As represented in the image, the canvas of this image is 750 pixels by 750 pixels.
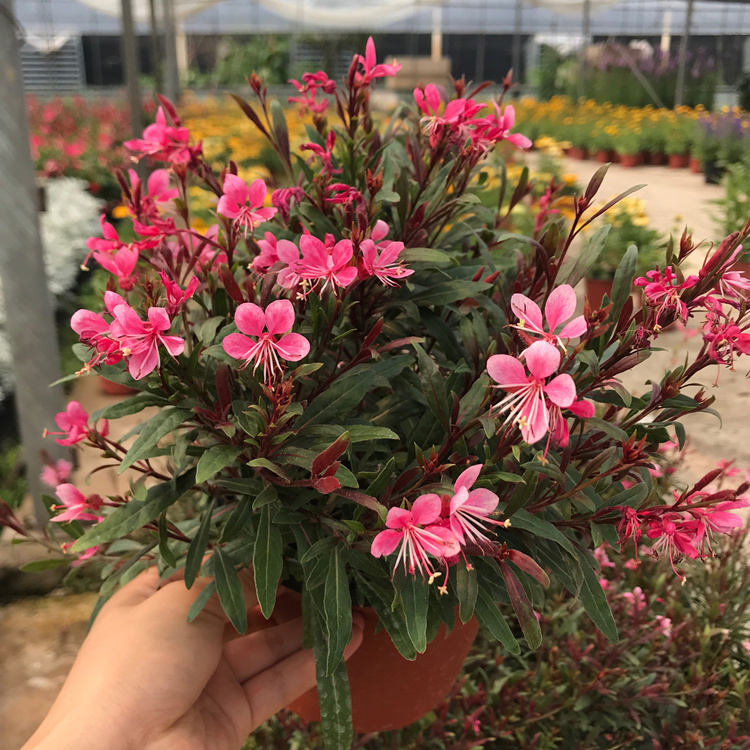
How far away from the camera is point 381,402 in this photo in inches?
30.8

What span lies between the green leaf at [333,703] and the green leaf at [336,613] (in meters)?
0.09

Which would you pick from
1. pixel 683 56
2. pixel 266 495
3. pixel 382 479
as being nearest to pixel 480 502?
pixel 382 479

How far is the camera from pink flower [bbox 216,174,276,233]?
2.16ft

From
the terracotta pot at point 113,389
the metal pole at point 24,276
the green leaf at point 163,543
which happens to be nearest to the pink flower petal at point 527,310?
the green leaf at point 163,543

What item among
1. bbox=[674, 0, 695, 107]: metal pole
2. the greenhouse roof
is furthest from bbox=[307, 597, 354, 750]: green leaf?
the greenhouse roof

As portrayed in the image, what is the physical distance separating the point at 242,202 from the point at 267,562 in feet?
1.11

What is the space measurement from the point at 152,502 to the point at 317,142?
1.51ft

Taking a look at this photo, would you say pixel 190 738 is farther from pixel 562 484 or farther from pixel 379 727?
pixel 562 484

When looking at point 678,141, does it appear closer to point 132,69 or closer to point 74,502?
point 74,502

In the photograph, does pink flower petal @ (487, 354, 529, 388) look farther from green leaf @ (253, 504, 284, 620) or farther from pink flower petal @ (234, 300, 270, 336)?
green leaf @ (253, 504, 284, 620)

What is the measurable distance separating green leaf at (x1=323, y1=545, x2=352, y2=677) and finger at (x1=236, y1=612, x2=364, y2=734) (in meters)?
0.25

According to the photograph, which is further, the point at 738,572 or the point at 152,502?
the point at 738,572

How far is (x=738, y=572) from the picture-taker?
1.42 m

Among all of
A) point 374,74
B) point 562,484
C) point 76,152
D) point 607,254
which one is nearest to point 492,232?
point 374,74
